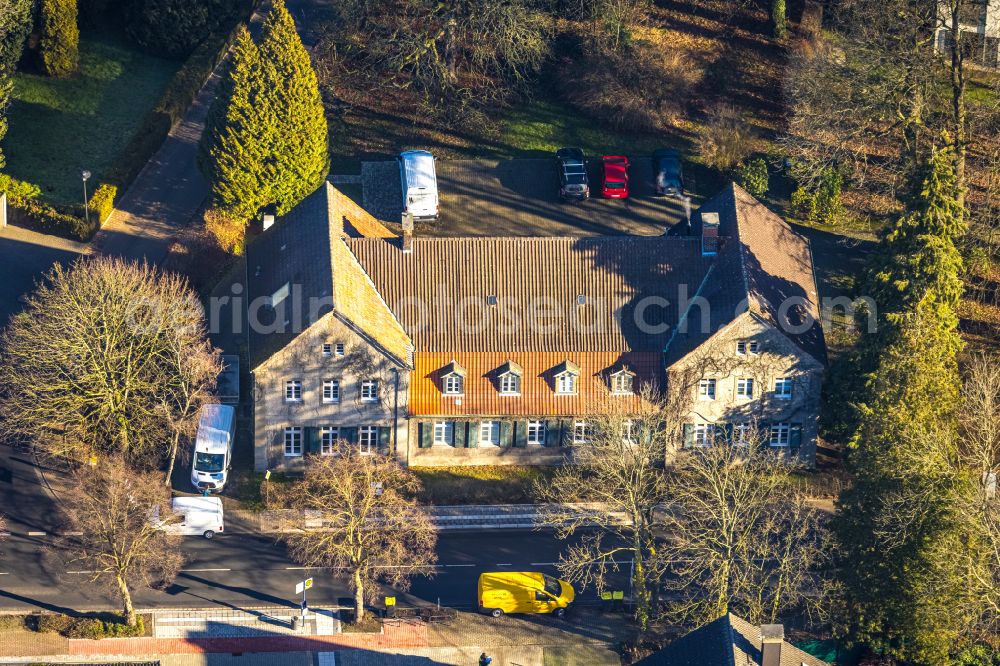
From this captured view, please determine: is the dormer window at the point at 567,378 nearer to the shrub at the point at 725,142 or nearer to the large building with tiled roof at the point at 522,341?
the large building with tiled roof at the point at 522,341

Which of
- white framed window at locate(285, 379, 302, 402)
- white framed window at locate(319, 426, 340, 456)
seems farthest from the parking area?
white framed window at locate(285, 379, 302, 402)

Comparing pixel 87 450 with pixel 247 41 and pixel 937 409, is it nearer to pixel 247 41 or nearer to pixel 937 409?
pixel 247 41

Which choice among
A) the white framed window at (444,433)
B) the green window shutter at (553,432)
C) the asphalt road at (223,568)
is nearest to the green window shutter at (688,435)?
the green window shutter at (553,432)

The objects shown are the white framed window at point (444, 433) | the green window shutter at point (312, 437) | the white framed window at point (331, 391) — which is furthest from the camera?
the white framed window at point (444, 433)

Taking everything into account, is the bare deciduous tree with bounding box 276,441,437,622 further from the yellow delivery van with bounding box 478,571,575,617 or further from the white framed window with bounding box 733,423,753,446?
the white framed window with bounding box 733,423,753,446

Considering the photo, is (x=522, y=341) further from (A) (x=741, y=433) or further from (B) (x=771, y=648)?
(B) (x=771, y=648)
